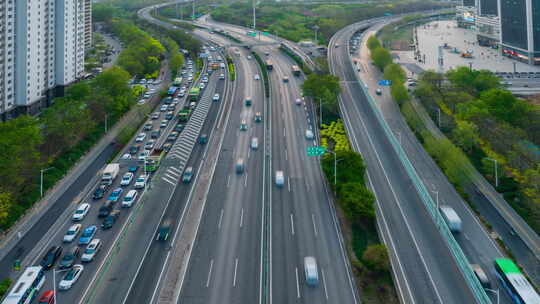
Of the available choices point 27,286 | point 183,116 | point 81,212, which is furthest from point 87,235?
point 183,116

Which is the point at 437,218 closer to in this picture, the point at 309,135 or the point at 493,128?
the point at 493,128

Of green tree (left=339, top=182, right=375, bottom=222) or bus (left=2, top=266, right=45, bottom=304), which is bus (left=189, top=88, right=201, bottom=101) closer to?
green tree (left=339, top=182, right=375, bottom=222)

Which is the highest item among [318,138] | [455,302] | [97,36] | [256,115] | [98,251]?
[97,36]

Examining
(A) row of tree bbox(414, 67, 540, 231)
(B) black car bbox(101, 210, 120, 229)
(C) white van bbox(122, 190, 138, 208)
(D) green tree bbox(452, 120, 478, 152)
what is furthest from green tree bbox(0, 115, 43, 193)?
(D) green tree bbox(452, 120, 478, 152)

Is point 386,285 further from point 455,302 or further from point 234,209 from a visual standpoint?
point 234,209

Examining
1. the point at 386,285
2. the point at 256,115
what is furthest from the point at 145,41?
the point at 386,285

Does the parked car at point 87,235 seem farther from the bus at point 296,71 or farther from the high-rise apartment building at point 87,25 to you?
the high-rise apartment building at point 87,25

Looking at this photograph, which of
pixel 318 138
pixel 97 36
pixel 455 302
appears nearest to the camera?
pixel 455 302
